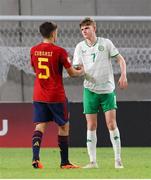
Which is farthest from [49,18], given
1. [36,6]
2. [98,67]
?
[98,67]

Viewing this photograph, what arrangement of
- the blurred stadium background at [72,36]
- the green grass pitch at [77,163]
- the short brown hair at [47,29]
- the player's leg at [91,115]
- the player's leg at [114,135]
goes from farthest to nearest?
the blurred stadium background at [72,36] → the player's leg at [91,115] → the player's leg at [114,135] → the short brown hair at [47,29] → the green grass pitch at [77,163]

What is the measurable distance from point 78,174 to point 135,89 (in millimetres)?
6671

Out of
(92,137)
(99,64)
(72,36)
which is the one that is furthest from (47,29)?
(72,36)

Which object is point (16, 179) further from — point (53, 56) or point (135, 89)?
point (135, 89)

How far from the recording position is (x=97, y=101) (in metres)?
11.8

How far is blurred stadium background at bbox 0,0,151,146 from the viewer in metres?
17.0

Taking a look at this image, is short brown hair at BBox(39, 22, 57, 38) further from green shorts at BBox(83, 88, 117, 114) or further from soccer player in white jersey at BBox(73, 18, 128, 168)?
green shorts at BBox(83, 88, 117, 114)

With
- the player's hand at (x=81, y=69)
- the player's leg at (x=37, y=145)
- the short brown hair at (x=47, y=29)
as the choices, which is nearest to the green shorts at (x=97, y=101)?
the player's hand at (x=81, y=69)

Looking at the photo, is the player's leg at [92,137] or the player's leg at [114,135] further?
the player's leg at [92,137]

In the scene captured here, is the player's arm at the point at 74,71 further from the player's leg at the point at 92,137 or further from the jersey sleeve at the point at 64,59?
the player's leg at the point at 92,137

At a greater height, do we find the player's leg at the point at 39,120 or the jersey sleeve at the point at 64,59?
the jersey sleeve at the point at 64,59

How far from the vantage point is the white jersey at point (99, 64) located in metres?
11.6

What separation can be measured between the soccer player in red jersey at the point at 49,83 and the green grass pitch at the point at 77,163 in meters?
0.43

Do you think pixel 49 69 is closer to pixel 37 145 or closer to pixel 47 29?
pixel 47 29
